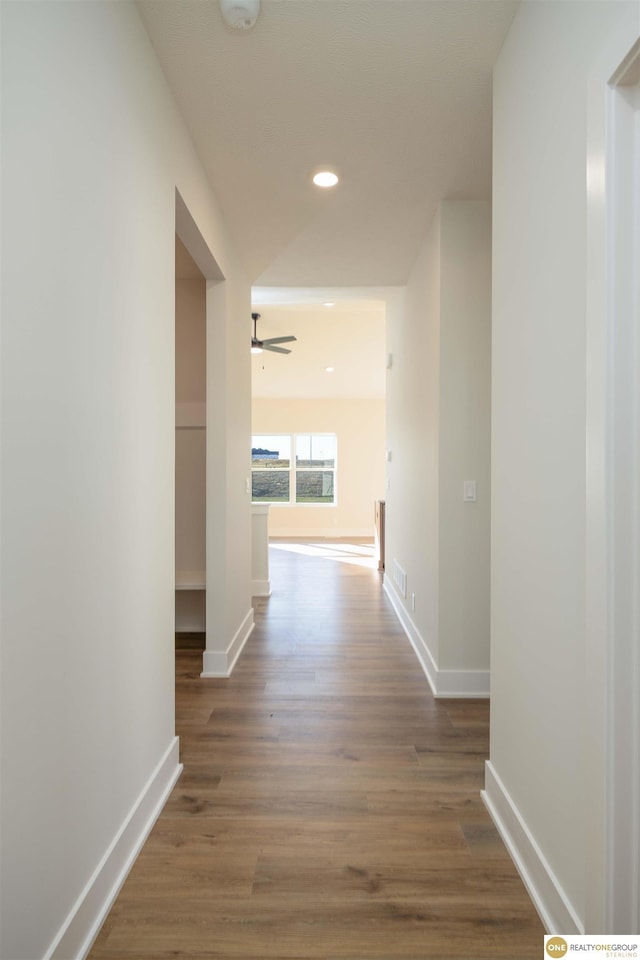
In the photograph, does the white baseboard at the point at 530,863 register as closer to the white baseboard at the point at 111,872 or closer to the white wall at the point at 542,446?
the white wall at the point at 542,446

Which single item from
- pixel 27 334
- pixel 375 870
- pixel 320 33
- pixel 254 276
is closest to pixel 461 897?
pixel 375 870

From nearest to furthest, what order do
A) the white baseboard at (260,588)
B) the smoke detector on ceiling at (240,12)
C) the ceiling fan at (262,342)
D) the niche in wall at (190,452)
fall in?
the smoke detector on ceiling at (240,12), the niche in wall at (190,452), the white baseboard at (260,588), the ceiling fan at (262,342)

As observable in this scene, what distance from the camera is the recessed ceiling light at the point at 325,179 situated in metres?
2.75

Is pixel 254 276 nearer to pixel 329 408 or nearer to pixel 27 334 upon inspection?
pixel 27 334

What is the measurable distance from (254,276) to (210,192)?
133 centimetres

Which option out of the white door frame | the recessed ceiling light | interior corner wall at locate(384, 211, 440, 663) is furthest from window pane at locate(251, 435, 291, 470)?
the white door frame

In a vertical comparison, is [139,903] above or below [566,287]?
below

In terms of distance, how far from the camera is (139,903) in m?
1.52

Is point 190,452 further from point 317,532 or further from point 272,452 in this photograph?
point 317,532

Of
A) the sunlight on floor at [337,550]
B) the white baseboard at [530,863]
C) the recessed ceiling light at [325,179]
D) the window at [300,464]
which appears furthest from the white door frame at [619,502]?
the window at [300,464]

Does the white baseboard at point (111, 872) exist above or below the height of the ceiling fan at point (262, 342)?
below

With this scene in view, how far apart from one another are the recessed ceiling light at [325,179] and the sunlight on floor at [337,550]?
5121 mm

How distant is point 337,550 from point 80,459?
25.3 feet

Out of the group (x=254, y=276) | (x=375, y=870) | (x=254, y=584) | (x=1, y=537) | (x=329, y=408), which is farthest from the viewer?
(x=329, y=408)
